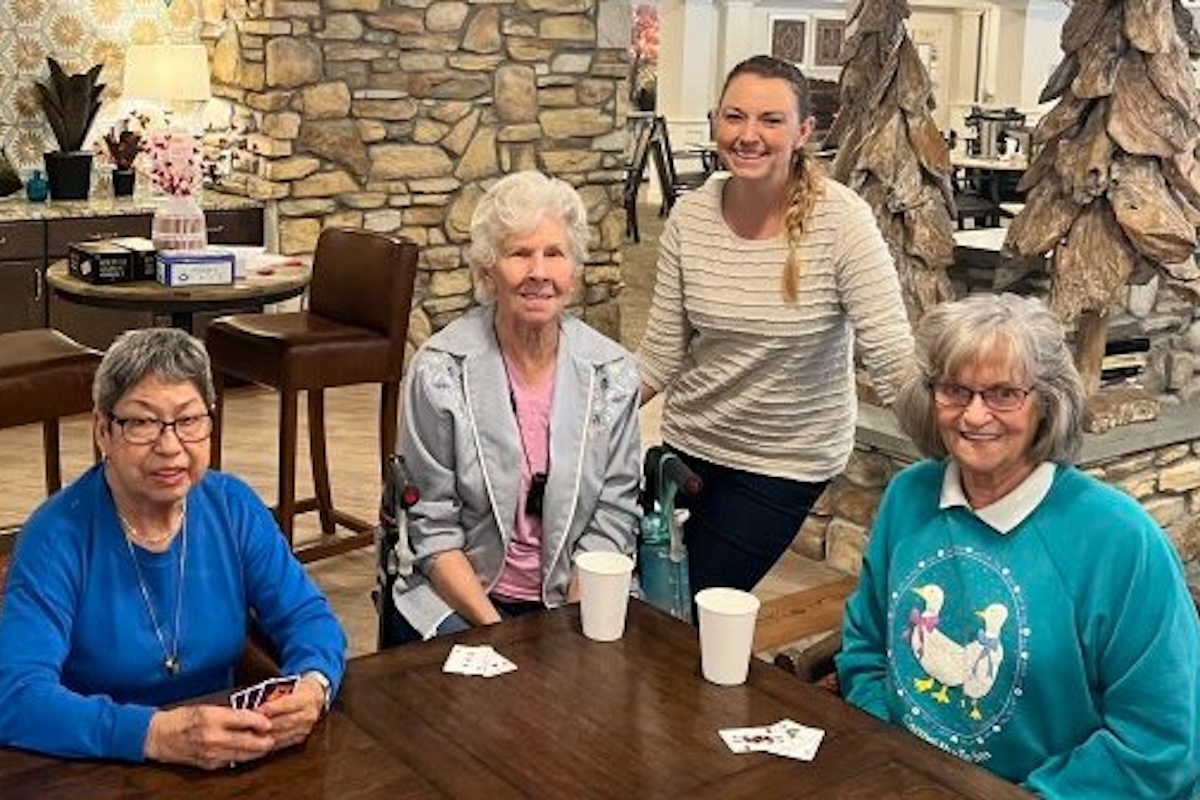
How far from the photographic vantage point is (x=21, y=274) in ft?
18.9

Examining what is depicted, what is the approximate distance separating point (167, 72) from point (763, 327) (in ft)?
13.7

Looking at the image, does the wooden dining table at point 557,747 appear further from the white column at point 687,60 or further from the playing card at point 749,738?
the white column at point 687,60

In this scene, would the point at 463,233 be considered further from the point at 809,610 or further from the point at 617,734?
the point at 617,734

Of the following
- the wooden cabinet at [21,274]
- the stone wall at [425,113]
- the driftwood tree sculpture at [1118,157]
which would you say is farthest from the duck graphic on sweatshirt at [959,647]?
the stone wall at [425,113]

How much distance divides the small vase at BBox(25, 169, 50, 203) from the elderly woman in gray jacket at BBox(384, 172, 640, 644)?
4132 millimetres

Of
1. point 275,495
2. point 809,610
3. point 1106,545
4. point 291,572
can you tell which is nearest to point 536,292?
point 291,572

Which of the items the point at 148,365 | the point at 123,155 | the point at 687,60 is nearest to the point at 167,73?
the point at 123,155

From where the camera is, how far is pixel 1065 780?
1854 mm

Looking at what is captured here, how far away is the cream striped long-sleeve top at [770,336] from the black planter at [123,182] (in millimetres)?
4054

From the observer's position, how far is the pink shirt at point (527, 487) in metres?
2.45

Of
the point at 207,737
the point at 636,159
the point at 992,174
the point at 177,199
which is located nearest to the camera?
the point at 207,737

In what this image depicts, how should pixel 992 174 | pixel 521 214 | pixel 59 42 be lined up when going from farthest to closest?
pixel 992 174
pixel 59 42
pixel 521 214

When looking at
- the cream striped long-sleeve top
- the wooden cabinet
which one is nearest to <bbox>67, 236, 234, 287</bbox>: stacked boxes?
the cream striped long-sleeve top

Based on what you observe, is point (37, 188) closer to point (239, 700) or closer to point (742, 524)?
Answer: point (742, 524)
